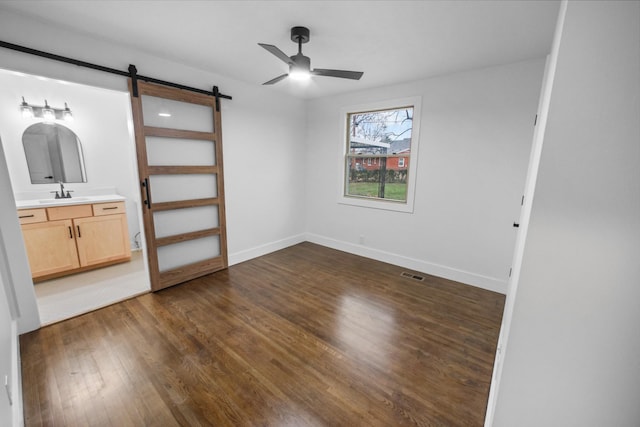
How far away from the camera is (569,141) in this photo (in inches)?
37.5

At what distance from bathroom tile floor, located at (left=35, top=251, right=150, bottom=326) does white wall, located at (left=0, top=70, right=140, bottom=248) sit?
1.06 meters

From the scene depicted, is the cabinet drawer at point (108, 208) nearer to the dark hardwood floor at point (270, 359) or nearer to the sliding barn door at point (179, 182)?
the sliding barn door at point (179, 182)

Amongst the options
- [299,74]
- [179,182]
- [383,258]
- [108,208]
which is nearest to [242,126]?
[179,182]

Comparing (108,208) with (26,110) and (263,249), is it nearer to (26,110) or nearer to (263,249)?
(26,110)

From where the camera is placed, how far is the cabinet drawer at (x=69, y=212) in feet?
10.6

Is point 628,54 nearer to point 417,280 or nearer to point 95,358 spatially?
point 417,280

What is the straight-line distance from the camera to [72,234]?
11.3 ft

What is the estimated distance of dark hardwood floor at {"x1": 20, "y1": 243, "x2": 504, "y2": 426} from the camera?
5.32 ft

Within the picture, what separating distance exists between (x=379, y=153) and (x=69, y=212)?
4.38 meters

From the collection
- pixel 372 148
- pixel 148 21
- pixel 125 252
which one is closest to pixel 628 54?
pixel 148 21

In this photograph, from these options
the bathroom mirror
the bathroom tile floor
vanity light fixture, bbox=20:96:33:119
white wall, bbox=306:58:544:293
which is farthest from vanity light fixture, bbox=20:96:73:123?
white wall, bbox=306:58:544:293

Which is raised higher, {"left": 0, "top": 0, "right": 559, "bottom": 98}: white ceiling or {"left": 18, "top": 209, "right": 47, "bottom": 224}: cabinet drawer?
{"left": 0, "top": 0, "right": 559, "bottom": 98}: white ceiling

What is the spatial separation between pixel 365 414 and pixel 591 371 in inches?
46.3

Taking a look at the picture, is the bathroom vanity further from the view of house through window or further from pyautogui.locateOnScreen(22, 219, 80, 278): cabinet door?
the view of house through window
